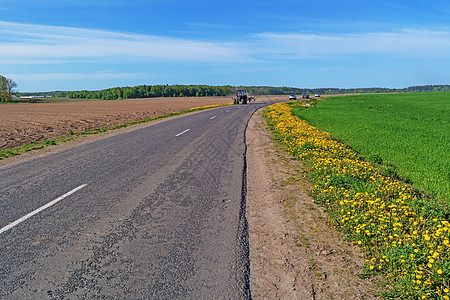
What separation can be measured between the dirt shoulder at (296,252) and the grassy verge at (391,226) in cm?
23

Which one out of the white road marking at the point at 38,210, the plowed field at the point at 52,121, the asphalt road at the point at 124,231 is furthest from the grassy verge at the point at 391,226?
the plowed field at the point at 52,121

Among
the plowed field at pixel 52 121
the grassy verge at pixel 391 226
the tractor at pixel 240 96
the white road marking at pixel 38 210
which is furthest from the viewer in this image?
the tractor at pixel 240 96

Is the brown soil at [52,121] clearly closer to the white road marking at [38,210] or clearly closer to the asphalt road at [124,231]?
the asphalt road at [124,231]

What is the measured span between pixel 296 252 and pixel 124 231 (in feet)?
8.20

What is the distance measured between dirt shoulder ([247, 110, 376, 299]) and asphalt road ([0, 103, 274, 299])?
0.22 m

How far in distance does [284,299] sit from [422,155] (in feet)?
28.4

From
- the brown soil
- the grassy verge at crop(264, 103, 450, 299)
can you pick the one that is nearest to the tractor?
the brown soil

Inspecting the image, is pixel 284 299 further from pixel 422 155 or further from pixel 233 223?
pixel 422 155

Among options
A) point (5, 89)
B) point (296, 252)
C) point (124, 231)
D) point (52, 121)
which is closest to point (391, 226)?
point (296, 252)

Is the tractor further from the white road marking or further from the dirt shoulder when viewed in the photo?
the white road marking

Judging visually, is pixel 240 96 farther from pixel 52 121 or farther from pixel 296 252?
pixel 296 252

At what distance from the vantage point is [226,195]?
6.41 metres

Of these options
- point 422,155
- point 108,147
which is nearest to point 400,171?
point 422,155

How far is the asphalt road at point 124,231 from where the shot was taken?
339cm
